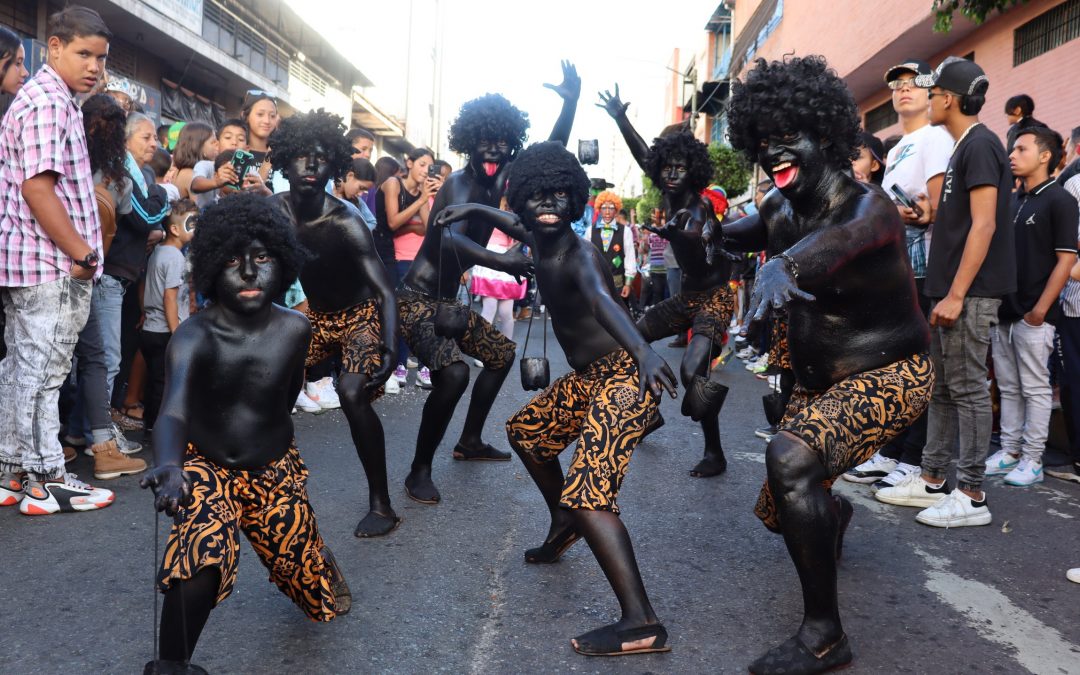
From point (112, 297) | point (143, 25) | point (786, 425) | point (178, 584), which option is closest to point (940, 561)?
point (786, 425)

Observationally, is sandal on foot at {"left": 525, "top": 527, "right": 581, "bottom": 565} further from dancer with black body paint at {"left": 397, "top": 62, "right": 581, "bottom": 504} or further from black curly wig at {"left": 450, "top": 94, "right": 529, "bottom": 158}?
black curly wig at {"left": 450, "top": 94, "right": 529, "bottom": 158}

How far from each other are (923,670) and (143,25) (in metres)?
18.3

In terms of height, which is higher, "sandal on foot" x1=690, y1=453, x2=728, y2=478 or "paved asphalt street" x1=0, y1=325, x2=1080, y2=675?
"sandal on foot" x1=690, y1=453, x2=728, y2=478

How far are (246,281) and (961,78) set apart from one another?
374 centimetres

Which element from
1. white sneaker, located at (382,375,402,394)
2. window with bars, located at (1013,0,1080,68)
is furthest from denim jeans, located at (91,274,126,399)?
window with bars, located at (1013,0,1080,68)

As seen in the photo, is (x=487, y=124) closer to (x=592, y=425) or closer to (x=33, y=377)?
(x=592, y=425)

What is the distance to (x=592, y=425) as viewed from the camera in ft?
11.3

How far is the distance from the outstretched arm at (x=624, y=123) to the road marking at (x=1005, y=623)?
355 centimetres

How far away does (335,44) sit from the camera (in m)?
32.8

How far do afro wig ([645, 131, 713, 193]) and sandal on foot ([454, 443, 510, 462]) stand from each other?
2.12 m

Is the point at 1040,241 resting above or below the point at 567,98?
below

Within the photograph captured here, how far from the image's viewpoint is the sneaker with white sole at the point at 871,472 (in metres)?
5.67

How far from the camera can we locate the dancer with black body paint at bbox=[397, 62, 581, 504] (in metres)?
5.12

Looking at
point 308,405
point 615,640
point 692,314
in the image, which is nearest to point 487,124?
point 692,314
